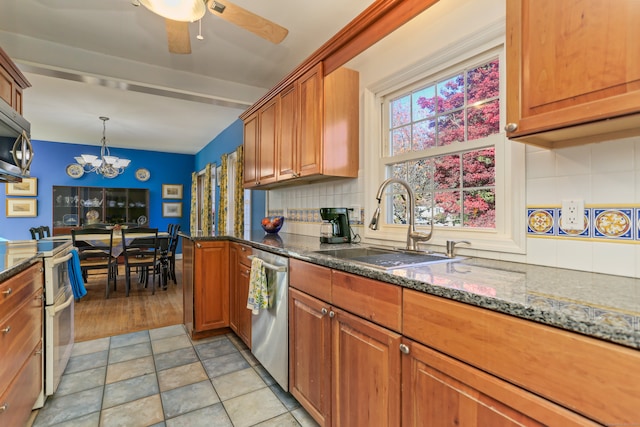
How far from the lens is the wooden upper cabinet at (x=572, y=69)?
0.85 m

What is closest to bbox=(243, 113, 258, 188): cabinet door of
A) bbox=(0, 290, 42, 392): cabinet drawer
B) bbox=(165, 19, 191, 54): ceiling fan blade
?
bbox=(165, 19, 191, 54): ceiling fan blade

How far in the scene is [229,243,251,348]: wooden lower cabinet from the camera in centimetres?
238

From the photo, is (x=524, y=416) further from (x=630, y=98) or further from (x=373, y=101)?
(x=373, y=101)

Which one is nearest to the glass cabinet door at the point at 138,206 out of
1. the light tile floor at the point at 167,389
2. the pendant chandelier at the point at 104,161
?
the pendant chandelier at the point at 104,161

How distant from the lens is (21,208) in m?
6.15

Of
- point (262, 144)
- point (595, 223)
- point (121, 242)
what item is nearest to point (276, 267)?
point (595, 223)

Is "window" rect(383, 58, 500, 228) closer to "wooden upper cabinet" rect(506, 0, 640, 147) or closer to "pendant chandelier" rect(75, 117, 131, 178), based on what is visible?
"wooden upper cabinet" rect(506, 0, 640, 147)

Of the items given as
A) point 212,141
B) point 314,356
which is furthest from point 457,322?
point 212,141

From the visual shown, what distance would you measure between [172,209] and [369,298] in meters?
7.39

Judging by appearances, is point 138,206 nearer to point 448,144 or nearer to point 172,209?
point 172,209

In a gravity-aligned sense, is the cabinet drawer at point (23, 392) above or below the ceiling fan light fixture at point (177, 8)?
below

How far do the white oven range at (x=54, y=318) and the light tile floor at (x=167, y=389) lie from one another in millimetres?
113

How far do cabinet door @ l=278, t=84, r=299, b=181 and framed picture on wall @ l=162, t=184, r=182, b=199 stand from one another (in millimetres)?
5736

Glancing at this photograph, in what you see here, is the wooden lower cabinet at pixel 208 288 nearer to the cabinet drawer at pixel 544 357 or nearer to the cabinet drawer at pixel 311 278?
the cabinet drawer at pixel 311 278
